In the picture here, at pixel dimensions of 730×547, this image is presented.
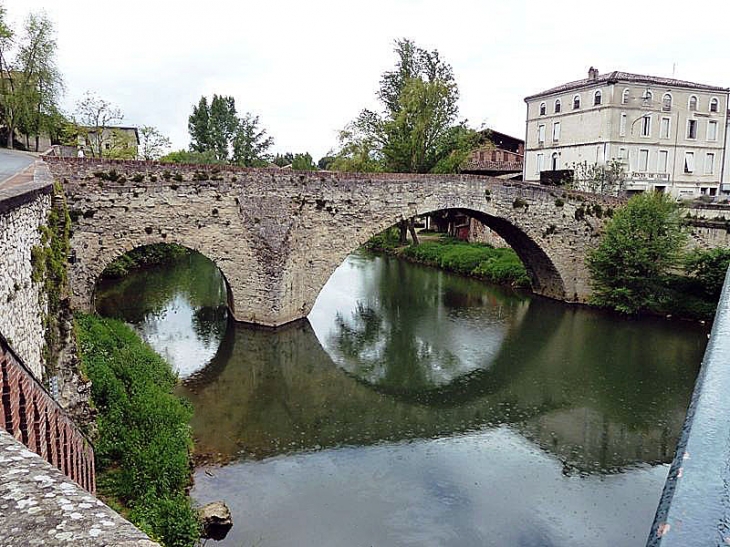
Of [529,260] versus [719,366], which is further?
[529,260]

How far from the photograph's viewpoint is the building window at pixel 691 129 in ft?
102

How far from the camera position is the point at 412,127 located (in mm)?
27109

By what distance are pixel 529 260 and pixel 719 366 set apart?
811 inches

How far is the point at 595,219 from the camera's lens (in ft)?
66.9

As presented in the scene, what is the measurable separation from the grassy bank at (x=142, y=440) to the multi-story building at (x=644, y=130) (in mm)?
23125

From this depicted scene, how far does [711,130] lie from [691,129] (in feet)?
3.96

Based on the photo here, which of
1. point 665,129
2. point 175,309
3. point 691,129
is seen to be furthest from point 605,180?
point 175,309

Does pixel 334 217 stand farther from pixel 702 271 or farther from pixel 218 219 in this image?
pixel 702 271

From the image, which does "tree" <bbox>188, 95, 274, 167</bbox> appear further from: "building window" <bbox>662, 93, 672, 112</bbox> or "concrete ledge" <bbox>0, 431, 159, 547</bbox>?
"concrete ledge" <bbox>0, 431, 159, 547</bbox>

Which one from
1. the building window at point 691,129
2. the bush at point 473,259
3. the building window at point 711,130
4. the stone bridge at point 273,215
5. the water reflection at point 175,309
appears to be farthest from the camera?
the building window at point 711,130

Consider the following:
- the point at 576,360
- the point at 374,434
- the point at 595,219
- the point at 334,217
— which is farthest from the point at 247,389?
the point at 595,219

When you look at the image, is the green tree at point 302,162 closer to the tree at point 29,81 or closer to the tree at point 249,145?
the tree at point 249,145

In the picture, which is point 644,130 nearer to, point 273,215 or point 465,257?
point 465,257

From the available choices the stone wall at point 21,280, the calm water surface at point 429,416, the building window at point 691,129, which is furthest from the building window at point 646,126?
the stone wall at point 21,280
